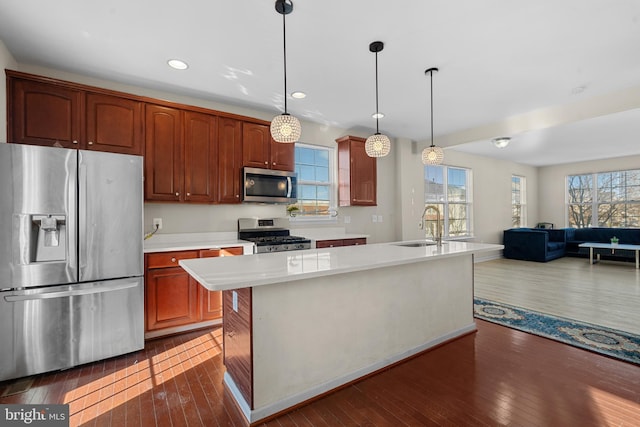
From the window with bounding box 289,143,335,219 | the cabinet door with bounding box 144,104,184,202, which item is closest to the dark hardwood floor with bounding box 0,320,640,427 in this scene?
the cabinet door with bounding box 144,104,184,202

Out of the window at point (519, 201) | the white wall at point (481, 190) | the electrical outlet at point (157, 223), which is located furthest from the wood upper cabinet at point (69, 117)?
the window at point (519, 201)

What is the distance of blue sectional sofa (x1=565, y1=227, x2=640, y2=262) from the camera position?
6.41m

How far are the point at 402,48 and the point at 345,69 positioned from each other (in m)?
0.58

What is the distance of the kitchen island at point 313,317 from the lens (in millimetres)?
1710

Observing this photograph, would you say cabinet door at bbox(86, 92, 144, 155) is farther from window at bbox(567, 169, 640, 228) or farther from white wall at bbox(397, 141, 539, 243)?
window at bbox(567, 169, 640, 228)

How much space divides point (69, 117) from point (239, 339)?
2.56 m

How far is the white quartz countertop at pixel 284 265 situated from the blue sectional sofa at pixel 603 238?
632 cm

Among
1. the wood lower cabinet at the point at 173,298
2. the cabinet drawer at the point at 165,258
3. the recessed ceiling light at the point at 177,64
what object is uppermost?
the recessed ceiling light at the point at 177,64

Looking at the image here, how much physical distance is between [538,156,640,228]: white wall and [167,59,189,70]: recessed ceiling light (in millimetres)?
9620

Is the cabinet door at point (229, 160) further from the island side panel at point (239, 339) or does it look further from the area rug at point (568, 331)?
the area rug at point (568, 331)

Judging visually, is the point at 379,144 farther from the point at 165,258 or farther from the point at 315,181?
the point at 165,258

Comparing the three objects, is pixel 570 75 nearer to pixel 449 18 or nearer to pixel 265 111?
pixel 449 18

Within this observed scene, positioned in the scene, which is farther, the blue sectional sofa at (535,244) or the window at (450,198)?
the blue sectional sofa at (535,244)

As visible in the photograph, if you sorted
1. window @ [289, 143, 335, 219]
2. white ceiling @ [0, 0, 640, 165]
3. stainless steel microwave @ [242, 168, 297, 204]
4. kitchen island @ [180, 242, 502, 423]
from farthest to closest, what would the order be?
window @ [289, 143, 335, 219]
stainless steel microwave @ [242, 168, 297, 204]
white ceiling @ [0, 0, 640, 165]
kitchen island @ [180, 242, 502, 423]
